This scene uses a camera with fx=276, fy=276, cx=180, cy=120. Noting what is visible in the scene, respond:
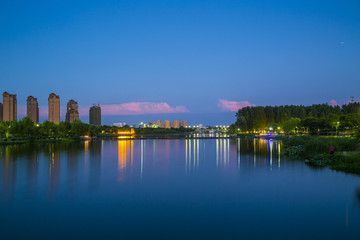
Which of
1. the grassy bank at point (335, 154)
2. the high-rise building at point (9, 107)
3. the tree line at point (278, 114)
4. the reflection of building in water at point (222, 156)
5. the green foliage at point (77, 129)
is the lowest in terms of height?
the reflection of building in water at point (222, 156)

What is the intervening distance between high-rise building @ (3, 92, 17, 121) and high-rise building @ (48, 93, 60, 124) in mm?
20366

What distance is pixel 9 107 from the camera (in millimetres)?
167500

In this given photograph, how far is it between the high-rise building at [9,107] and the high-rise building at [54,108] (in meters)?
20.4

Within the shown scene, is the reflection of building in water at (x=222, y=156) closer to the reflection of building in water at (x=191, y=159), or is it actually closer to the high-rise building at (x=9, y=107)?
the reflection of building in water at (x=191, y=159)

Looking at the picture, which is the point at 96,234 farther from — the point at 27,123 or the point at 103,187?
the point at 27,123

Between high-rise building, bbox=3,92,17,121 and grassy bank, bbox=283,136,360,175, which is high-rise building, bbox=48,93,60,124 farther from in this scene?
grassy bank, bbox=283,136,360,175

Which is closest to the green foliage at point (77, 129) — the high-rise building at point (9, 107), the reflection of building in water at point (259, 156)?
the reflection of building in water at point (259, 156)

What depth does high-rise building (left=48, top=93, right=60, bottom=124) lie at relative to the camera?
179 m

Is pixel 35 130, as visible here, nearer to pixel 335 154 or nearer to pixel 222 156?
pixel 222 156

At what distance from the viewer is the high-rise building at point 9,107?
547ft

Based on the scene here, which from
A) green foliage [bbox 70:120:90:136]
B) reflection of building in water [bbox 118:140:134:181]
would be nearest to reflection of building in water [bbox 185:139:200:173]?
reflection of building in water [bbox 118:140:134:181]

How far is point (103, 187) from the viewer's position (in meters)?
16.3

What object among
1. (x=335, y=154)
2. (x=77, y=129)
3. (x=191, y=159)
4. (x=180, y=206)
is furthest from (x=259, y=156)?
(x=77, y=129)

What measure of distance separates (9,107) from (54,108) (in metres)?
25.1
